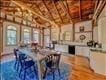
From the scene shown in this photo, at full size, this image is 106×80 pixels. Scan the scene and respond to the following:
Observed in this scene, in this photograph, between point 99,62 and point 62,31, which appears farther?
point 62,31

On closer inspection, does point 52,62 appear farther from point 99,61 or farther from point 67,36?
point 67,36

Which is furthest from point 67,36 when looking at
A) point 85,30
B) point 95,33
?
point 95,33

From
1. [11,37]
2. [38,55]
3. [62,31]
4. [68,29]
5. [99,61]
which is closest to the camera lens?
[38,55]

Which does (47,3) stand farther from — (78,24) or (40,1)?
(78,24)

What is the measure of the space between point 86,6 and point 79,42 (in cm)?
289

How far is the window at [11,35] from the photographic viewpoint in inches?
357

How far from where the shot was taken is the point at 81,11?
776 centimetres

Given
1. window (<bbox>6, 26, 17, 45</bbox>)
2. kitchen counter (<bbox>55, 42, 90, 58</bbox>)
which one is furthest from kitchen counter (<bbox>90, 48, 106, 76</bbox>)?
window (<bbox>6, 26, 17, 45</bbox>)

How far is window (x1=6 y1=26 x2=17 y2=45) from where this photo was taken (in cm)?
906

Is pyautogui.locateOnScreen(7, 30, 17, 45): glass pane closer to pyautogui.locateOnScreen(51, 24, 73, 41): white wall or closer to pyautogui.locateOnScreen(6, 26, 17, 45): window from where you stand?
pyautogui.locateOnScreen(6, 26, 17, 45): window

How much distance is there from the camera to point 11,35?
938 cm

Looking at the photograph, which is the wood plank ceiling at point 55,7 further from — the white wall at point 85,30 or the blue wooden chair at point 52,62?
the blue wooden chair at point 52,62

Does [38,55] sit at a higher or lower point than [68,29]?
lower

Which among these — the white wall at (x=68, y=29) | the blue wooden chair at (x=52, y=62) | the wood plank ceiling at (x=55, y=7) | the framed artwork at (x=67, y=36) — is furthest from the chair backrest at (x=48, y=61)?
the framed artwork at (x=67, y=36)
